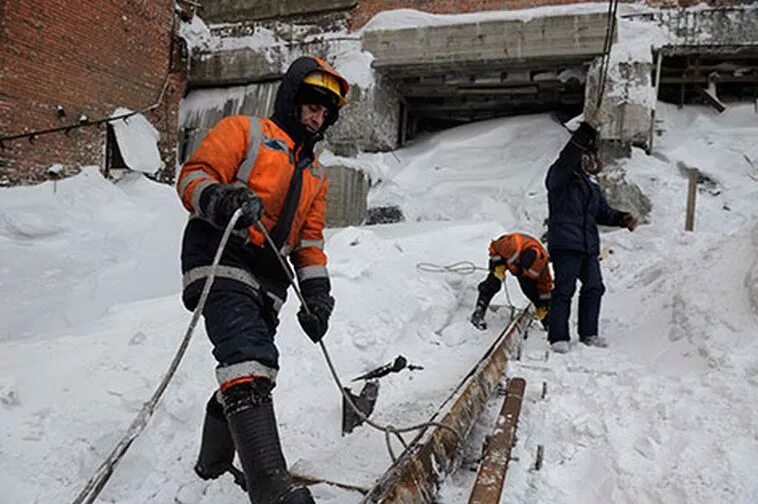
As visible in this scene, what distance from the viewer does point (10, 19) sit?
6738 millimetres

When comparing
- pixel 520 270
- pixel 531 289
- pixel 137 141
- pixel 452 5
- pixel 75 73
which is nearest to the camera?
pixel 520 270

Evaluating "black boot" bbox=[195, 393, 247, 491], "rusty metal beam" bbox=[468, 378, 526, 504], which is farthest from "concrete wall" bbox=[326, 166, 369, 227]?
"black boot" bbox=[195, 393, 247, 491]

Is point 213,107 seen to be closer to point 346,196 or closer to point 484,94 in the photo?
point 346,196

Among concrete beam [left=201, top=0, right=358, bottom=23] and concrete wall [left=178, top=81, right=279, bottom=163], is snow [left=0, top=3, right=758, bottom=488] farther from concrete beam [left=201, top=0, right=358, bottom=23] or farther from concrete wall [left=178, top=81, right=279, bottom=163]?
concrete beam [left=201, top=0, right=358, bottom=23]

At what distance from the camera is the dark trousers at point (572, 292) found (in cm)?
421

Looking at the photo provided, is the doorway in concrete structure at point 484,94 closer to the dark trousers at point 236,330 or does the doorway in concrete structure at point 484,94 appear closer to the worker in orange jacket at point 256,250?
the worker in orange jacket at point 256,250

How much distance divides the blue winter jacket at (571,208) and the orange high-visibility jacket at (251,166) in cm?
272

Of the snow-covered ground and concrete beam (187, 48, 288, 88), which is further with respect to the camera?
concrete beam (187, 48, 288, 88)

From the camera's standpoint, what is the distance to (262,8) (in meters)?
10.3

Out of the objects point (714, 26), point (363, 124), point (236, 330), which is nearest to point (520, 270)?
point (236, 330)

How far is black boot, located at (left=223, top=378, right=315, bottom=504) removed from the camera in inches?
62.2

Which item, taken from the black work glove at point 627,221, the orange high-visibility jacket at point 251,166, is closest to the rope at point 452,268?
the black work glove at point 627,221

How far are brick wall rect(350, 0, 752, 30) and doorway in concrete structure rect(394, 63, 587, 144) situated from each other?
0.97 meters

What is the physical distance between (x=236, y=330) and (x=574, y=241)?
10.7 feet
